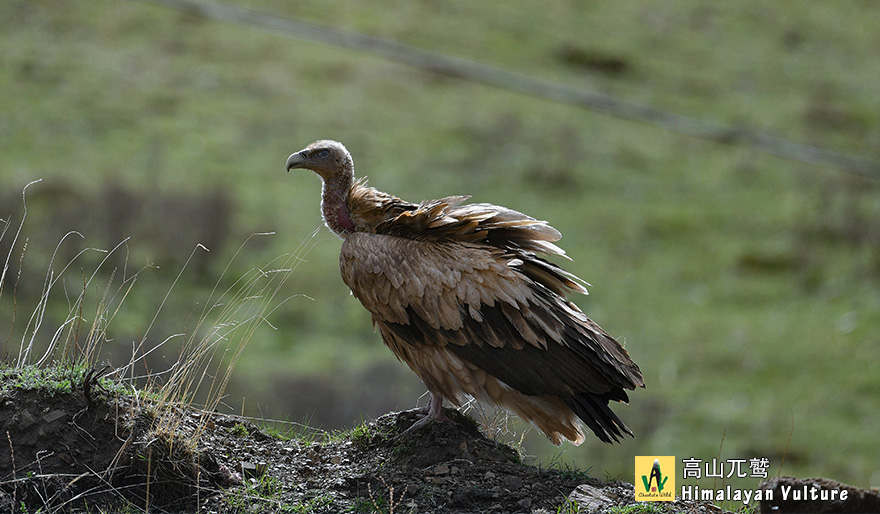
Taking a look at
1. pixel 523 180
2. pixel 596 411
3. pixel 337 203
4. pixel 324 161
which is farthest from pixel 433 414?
pixel 523 180

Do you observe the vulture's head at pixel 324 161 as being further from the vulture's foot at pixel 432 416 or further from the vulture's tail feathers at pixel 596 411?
the vulture's tail feathers at pixel 596 411

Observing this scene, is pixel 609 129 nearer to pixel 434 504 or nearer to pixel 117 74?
pixel 117 74

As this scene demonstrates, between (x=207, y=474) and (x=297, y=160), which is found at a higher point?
(x=297, y=160)

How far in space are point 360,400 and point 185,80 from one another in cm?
2643

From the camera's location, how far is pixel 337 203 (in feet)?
27.4

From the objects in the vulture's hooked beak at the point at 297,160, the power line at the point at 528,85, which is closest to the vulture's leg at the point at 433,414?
the vulture's hooked beak at the point at 297,160

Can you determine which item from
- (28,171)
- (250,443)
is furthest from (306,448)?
(28,171)

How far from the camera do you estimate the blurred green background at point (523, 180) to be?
30.2m

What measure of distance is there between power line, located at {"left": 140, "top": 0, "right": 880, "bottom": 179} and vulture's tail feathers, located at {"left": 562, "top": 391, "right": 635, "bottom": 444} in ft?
142

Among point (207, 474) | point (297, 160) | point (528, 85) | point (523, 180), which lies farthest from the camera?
point (528, 85)

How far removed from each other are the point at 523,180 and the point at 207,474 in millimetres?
36010

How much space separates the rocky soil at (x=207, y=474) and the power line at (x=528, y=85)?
4397 centimetres

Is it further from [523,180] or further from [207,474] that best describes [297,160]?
[523,180]

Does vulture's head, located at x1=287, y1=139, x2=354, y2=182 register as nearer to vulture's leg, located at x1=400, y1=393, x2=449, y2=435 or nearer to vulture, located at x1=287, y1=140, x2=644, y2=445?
vulture, located at x1=287, y1=140, x2=644, y2=445
